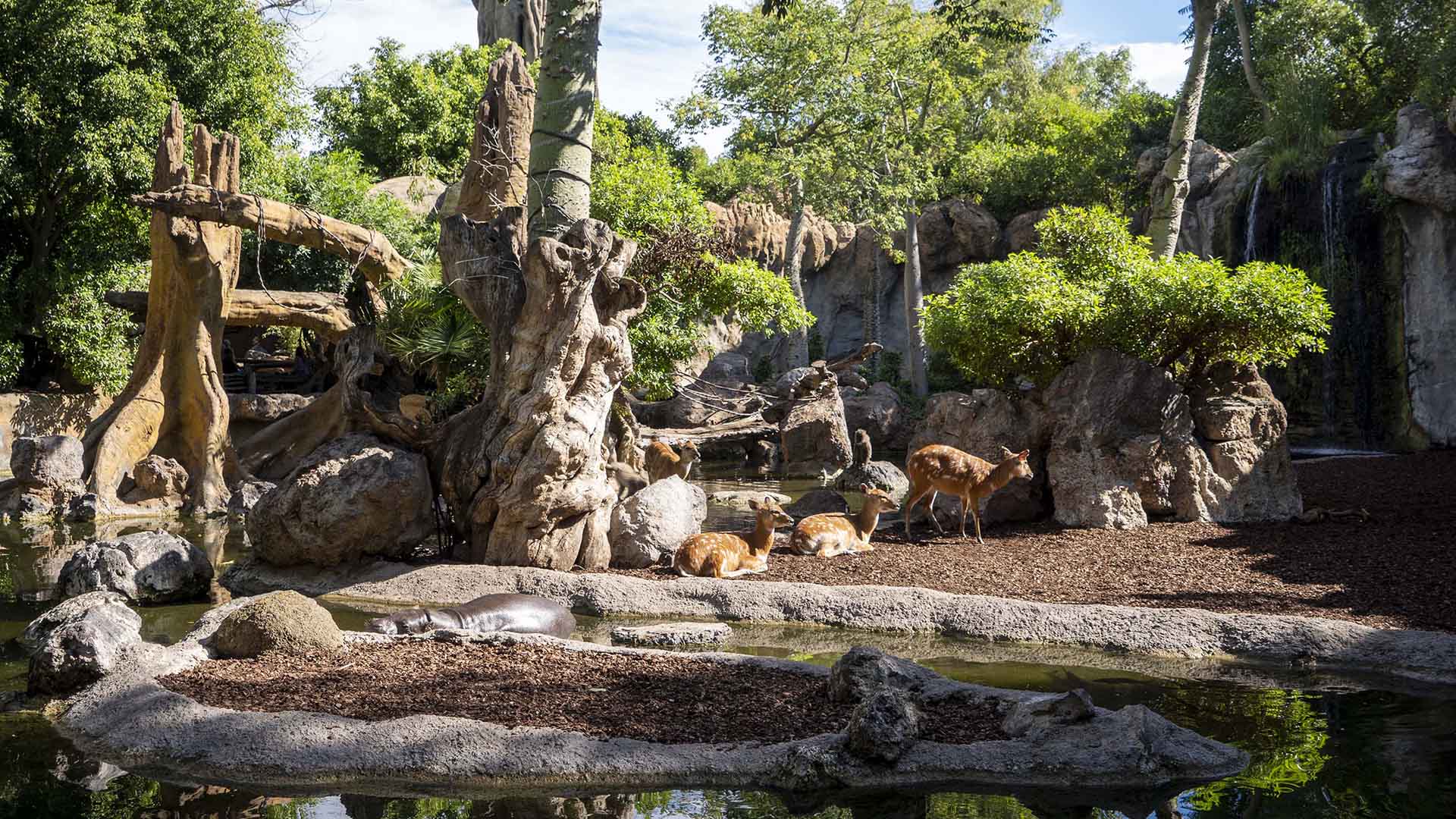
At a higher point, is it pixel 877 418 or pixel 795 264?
pixel 795 264

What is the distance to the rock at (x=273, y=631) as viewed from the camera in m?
7.46

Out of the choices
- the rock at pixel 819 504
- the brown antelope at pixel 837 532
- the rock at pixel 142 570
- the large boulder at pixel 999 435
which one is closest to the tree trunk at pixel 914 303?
the rock at pixel 819 504

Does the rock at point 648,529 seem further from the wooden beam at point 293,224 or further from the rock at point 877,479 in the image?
the rock at point 877,479

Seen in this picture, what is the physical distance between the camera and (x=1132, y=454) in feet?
41.7

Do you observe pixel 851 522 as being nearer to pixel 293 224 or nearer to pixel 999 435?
pixel 999 435

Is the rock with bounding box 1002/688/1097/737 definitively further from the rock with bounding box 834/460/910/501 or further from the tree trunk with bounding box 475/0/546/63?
the tree trunk with bounding box 475/0/546/63

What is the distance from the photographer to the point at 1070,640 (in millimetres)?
8359

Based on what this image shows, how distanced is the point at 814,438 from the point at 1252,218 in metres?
9.91

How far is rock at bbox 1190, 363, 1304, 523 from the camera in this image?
12.8m

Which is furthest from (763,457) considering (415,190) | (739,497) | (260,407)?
(415,190)

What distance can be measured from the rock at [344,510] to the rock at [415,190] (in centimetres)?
1800

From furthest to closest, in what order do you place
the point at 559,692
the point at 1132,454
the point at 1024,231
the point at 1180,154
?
1. the point at 1024,231
2. the point at 1180,154
3. the point at 1132,454
4. the point at 559,692

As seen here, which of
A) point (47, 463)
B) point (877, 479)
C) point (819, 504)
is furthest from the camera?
point (877, 479)

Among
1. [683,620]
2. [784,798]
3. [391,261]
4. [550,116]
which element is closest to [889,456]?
[391,261]
